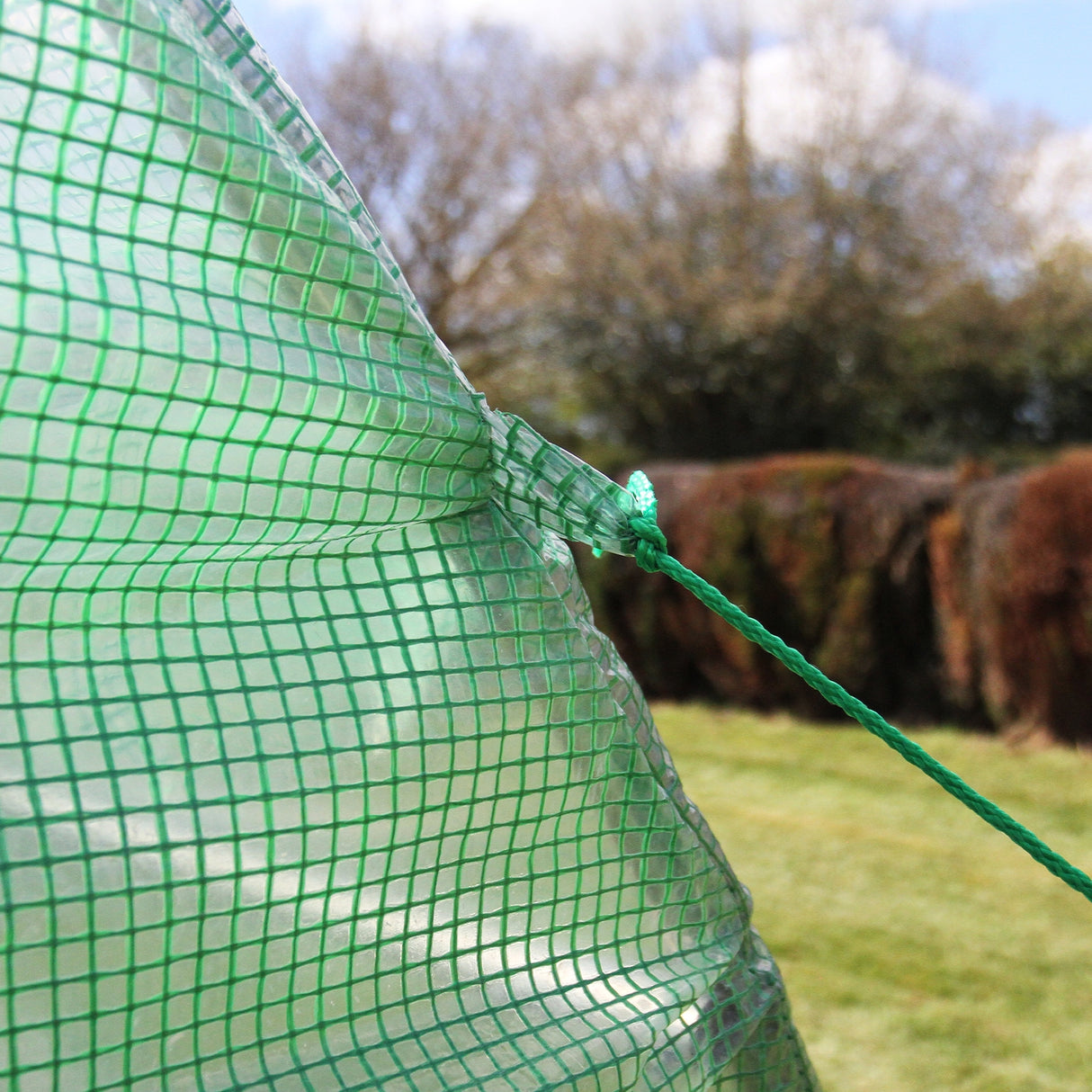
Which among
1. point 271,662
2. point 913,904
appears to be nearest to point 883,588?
point 913,904

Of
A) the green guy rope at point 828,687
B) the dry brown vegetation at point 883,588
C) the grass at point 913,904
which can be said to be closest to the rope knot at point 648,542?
the green guy rope at point 828,687

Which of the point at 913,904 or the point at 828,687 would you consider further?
the point at 913,904

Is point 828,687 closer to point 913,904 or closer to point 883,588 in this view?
point 913,904

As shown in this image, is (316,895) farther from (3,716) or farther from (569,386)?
(569,386)

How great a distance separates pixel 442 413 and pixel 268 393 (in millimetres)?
196

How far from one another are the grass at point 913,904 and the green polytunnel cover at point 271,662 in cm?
179

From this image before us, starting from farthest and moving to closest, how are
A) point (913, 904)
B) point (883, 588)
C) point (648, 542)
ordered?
point (883, 588), point (913, 904), point (648, 542)

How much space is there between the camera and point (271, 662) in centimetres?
123

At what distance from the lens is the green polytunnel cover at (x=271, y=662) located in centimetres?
110

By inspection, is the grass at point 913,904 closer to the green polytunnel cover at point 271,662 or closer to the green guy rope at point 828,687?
the green guy rope at point 828,687

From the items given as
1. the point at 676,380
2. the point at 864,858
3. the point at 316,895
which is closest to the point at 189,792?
the point at 316,895

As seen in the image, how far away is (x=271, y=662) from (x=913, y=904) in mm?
3276

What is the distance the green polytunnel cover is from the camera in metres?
1.10

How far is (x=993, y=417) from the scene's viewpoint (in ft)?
54.4
